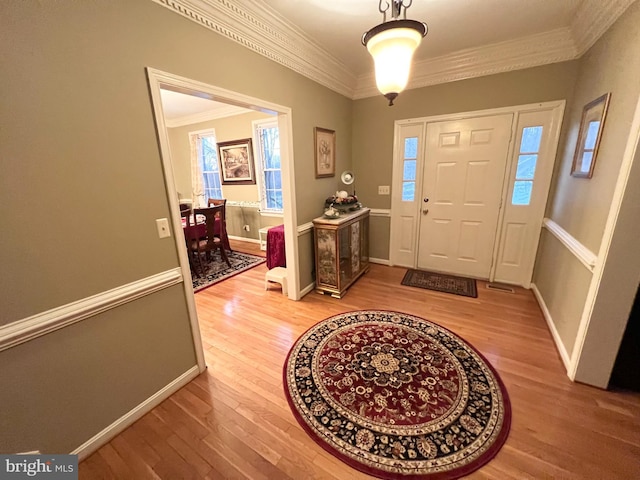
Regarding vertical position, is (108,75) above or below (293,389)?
above

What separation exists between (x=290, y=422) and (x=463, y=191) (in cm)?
311

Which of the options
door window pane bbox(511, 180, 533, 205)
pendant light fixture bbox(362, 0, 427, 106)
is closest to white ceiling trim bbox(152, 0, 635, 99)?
pendant light fixture bbox(362, 0, 427, 106)

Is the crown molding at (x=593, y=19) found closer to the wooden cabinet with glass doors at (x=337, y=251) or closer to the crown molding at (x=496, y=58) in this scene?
the crown molding at (x=496, y=58)

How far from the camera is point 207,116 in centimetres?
503

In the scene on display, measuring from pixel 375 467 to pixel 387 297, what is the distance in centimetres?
183

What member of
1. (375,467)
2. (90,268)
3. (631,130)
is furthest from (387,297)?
(90,268)

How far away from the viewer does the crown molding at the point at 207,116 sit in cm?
465

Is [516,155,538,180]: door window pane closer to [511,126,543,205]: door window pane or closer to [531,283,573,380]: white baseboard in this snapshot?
[511,126,543,205]: door window pane

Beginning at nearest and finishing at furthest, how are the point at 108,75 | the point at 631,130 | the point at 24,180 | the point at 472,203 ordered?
the point at 24,180, the point at 108,75, the point at 631,130, the point at 472,203

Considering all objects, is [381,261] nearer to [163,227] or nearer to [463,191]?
[463,191]

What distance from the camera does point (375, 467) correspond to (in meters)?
1.30

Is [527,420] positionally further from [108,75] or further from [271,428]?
[108,75]

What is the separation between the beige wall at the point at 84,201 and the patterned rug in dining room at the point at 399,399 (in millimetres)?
1057

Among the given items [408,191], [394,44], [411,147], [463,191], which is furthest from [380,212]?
[394,44]
